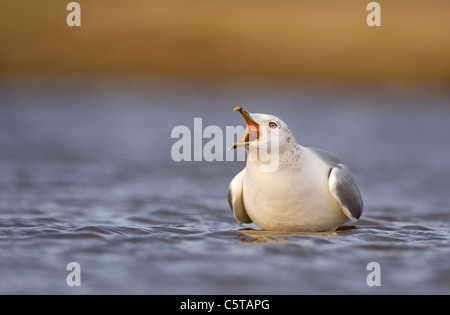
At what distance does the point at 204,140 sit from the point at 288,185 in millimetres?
8492

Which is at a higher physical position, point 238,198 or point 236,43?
point 236,43

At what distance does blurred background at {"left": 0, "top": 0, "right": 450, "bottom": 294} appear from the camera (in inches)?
230

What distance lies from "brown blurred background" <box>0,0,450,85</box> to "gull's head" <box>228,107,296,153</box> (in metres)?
18.9

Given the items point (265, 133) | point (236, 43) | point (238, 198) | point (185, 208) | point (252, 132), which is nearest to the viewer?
point (265, 133)

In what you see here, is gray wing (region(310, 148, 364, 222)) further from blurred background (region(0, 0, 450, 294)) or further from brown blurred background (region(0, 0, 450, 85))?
brown blurred background (region(0, 0, 450, 85))

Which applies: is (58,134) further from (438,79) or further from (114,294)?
(438,79)

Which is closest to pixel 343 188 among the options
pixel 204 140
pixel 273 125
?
pixel 273 125

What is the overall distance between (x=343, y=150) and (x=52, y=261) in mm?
8858

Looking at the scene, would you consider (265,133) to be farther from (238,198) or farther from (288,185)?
(238,198)

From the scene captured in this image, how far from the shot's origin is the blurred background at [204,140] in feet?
19.2

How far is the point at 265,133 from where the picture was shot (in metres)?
6.32

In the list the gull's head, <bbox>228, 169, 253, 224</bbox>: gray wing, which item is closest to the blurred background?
<bbox>228, 169, 253, 224</bbox>: gray wing
